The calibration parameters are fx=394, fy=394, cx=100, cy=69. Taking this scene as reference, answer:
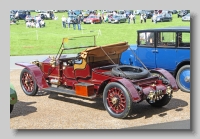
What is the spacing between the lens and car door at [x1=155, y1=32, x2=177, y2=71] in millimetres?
8617

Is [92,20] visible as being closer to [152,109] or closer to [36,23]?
[36,23]

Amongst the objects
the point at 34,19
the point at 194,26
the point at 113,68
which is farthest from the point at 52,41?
the point at 194,26

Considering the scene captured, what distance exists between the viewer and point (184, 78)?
28.0 ft

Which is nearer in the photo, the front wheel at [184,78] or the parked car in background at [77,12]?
the parked car in background at [77,12]

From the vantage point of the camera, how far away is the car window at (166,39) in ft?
28.2

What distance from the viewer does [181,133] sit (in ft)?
21.0

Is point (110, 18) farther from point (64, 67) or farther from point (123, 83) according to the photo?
point (123, 83)

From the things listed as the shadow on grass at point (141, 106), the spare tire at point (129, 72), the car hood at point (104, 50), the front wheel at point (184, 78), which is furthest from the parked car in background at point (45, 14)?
the front wheel at point (184, 78)

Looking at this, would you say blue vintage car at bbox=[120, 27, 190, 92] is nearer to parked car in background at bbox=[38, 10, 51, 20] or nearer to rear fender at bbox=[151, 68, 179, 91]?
rear fender at bbox=[151, 68, 179, 91]

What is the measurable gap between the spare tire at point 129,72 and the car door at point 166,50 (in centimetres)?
164

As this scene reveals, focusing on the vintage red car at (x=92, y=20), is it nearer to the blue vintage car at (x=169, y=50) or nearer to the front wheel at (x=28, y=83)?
the blue vintage car at (x=169, y=50)

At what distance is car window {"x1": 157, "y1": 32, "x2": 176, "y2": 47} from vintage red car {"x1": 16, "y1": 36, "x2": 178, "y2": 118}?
130 cm

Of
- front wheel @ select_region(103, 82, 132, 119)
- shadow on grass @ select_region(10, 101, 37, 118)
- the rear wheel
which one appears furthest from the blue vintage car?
shadow on grass @ select_region(10, 101, 37, 118)

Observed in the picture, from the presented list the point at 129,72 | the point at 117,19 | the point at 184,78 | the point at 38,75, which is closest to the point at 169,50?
the point at 184,78
